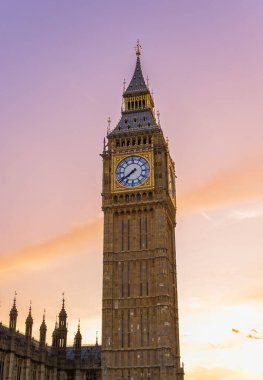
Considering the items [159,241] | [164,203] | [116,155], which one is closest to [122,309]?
[159,241]

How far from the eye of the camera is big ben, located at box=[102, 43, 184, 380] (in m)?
73.7

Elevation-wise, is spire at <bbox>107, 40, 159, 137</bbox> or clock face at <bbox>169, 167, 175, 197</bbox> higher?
spire at <bbox>107, 40, 159, 137</bbox>

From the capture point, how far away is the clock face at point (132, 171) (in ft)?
272

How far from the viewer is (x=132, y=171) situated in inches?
3287

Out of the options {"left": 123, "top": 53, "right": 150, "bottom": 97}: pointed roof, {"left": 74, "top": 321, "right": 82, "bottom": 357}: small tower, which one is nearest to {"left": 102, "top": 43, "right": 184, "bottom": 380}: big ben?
{"left": 123, "top": 53, "right": 150, "bottom": 97}: pointed roof

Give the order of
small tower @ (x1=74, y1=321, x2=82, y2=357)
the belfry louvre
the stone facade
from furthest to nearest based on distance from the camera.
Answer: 1. small tower @ (x1=74, y1=321, x2=82, y2=357)
2. the belfry louvre
3. the stone facade

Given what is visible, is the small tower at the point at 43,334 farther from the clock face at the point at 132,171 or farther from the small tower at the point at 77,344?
the clock face at the point at 132,171

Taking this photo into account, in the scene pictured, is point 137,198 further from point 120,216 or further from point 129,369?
point 129,369

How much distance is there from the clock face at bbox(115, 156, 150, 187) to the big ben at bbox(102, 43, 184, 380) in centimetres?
14

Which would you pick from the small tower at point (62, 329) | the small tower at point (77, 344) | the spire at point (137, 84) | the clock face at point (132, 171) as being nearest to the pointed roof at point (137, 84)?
the spire at point (137, 84)

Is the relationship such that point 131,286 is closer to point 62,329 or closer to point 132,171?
point 62,329

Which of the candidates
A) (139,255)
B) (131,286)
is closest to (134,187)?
(139,255)

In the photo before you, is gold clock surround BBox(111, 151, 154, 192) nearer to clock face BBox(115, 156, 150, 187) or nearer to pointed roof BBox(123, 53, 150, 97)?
clock face BBox(115, 156, 150, 187)

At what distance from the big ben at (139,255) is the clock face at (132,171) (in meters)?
0.14
